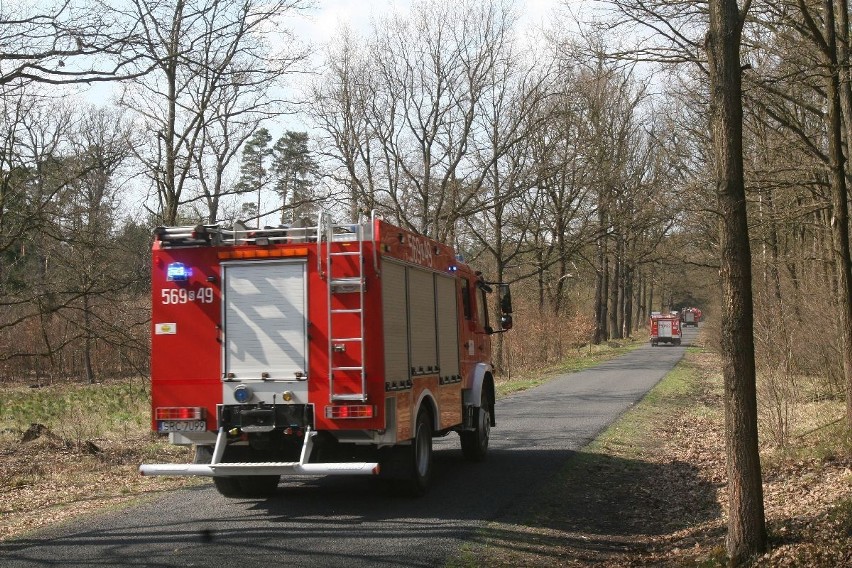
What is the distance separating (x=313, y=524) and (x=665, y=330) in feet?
172

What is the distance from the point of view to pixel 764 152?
60.5 feet

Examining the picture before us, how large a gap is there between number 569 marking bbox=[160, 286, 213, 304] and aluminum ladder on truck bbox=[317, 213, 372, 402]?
1272mm

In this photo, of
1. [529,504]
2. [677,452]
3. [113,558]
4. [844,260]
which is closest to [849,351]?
[844,260]

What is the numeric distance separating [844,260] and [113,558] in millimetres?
10038

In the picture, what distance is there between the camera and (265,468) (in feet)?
29.2

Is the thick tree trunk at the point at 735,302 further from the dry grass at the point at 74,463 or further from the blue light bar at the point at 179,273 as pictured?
the dry grass at the point at 74,463

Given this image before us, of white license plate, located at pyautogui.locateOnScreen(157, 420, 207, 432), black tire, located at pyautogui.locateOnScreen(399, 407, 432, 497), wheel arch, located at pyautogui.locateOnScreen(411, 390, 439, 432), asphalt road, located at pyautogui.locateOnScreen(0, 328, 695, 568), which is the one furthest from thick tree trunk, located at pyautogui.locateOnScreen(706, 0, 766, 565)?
white license plate, located at pyautogui.locateOnScreen(157, 420, 207, 432)

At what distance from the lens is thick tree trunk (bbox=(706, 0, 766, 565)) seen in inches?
275

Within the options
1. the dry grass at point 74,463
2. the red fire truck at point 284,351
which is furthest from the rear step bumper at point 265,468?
the dry grass at point 74,463

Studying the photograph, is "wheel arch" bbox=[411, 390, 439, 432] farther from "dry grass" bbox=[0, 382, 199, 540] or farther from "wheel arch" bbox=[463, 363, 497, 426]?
"dry grass" bbox=[0, 382, 199, 540]

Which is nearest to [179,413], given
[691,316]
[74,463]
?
[74,463]

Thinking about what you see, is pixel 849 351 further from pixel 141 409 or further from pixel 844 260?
pixel 141 409

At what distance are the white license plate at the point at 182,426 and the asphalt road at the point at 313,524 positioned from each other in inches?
34.5

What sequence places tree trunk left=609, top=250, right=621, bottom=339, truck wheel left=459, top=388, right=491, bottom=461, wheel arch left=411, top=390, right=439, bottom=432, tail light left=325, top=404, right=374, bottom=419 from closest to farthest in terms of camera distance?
tail light left=325, top=404, right=374, bottom=419 → wheel arch left=411, top=390, right=439, bottom=432 → truck wheel left=459, top=388, right=491, bottom=461 → tree trunk left=609, top=250, right=621, bottom=339
